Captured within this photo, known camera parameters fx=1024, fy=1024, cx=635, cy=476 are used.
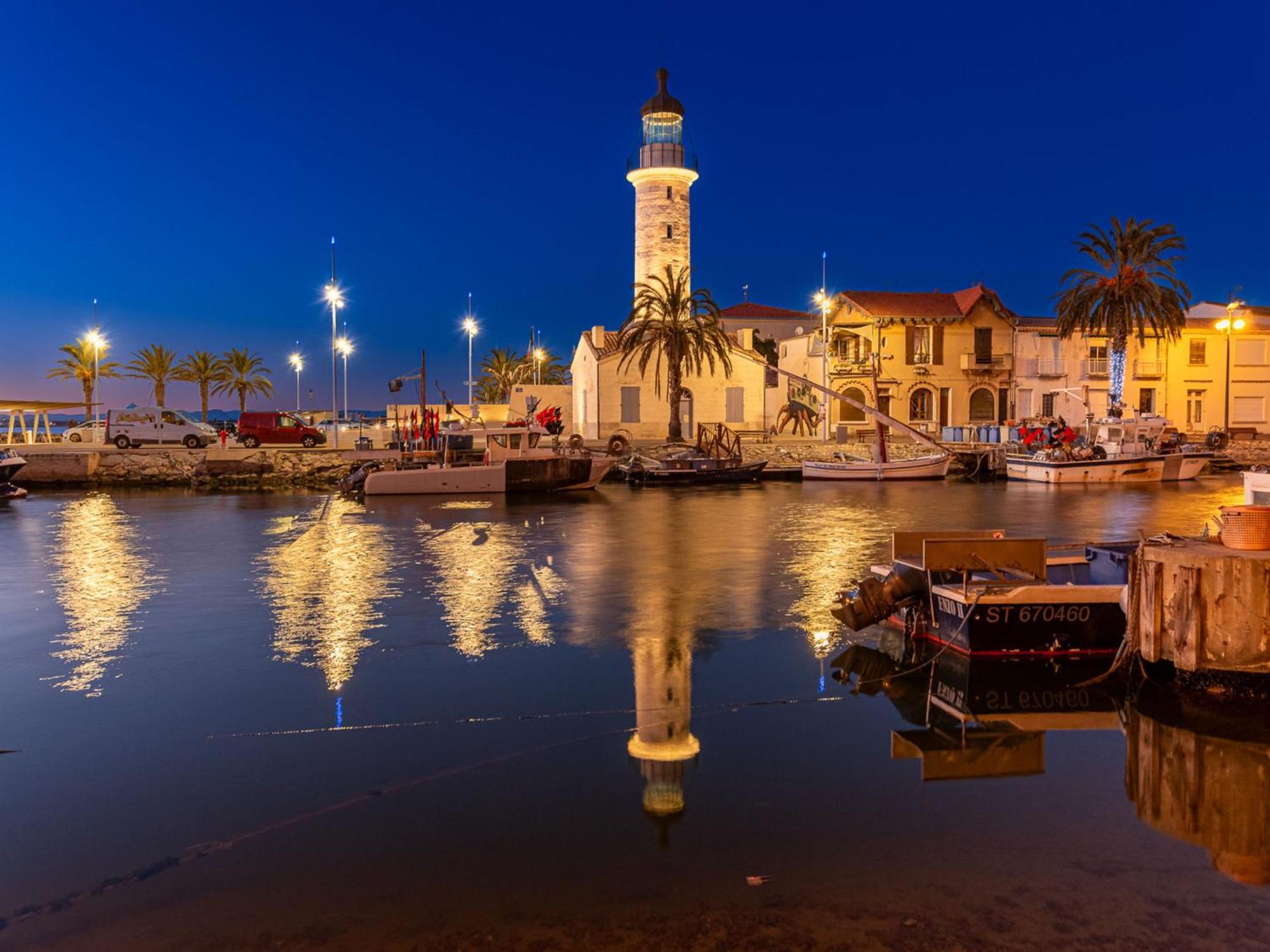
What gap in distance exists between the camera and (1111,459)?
1654 inches

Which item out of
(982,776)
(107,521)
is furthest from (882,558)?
(107,521)

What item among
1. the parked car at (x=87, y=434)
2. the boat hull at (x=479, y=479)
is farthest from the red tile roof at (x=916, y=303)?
the parked car at (x=87, y=434)

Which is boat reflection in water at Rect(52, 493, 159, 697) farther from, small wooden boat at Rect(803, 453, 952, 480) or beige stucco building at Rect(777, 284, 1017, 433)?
beige stucco building at Rect(777, 284, 1017, 433)

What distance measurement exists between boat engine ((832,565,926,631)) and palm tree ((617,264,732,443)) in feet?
120

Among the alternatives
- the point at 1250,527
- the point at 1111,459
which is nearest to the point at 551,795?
the point at 1250,527

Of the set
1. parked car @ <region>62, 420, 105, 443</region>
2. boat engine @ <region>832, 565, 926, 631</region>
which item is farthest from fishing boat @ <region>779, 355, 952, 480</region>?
parked car @ <region>62, 420, 105, 443</region>

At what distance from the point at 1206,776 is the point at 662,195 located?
50463mm

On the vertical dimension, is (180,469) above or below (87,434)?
below

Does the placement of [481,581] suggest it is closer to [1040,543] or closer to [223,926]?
[1040,543]

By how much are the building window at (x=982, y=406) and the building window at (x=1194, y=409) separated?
1212cm

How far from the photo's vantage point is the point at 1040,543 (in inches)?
475

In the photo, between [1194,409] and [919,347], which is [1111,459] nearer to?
[919,347]

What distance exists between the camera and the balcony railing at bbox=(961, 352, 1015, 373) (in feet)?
190

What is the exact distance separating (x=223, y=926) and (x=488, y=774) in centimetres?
259
